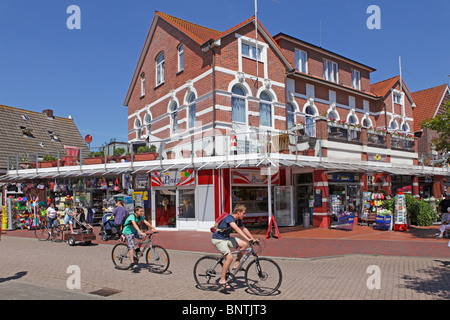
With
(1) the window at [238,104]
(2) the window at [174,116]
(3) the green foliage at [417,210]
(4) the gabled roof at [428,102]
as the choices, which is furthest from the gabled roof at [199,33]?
(4) the gabled roof at [428,102]

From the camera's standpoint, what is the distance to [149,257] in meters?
8.95

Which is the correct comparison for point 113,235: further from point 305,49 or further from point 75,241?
point 305,49

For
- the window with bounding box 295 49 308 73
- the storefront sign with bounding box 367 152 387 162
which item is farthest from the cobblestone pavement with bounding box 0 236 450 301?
the window with bounding box 295 49 308 73

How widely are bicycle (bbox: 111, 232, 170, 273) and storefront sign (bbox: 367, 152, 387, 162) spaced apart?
16.5 m

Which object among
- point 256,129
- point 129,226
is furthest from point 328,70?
point 129,226

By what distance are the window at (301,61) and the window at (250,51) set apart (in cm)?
366

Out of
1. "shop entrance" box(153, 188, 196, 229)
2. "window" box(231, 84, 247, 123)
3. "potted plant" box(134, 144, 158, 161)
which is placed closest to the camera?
"shop entrance" box(153, 188, 196, 229)

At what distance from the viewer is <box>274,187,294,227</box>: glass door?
18.4 metres

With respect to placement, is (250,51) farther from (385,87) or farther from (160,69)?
(385,87)

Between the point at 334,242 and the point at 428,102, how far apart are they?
25179 mm

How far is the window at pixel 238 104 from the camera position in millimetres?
19145

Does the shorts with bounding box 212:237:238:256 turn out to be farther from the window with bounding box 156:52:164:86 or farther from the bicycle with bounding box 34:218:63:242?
the window with bounding box 156:52:164:86

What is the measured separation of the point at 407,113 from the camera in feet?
99.1
